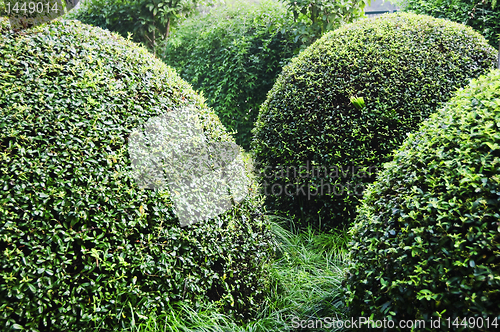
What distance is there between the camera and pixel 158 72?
2959mm

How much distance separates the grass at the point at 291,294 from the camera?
7.97 ft

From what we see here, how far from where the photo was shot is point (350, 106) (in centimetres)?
406

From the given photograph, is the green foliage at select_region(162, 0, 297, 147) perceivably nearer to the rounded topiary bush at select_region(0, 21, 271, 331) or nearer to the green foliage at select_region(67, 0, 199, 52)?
the green foliage at select_region(67, 0, 199, 52)

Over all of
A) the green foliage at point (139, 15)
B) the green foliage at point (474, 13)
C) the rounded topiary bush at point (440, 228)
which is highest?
the green foliage at point (474, 13)

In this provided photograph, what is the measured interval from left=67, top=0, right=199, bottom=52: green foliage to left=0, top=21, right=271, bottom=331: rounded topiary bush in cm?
454

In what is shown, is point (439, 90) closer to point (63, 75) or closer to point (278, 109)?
point (278, 109)

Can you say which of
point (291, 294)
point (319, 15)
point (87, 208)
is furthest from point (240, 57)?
point (87, 208)

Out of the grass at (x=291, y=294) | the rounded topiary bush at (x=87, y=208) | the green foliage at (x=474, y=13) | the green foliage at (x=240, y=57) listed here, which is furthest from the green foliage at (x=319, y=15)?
the rounded topiary bush at (x=87, y=208)

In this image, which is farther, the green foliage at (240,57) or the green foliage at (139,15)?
the green foliage at (139,15)

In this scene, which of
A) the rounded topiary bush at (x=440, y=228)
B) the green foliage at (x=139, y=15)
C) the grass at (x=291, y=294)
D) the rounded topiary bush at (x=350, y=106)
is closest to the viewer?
the rounded topiary bush at (x=440, y=228)

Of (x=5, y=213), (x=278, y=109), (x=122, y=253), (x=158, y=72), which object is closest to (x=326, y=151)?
(x=278, y=109)

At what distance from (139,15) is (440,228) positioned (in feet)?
21.8

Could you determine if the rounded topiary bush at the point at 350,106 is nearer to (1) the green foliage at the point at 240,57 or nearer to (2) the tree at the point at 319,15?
(2) the tree at the point at 319,15

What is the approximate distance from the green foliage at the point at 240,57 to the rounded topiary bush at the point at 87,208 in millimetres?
3691
